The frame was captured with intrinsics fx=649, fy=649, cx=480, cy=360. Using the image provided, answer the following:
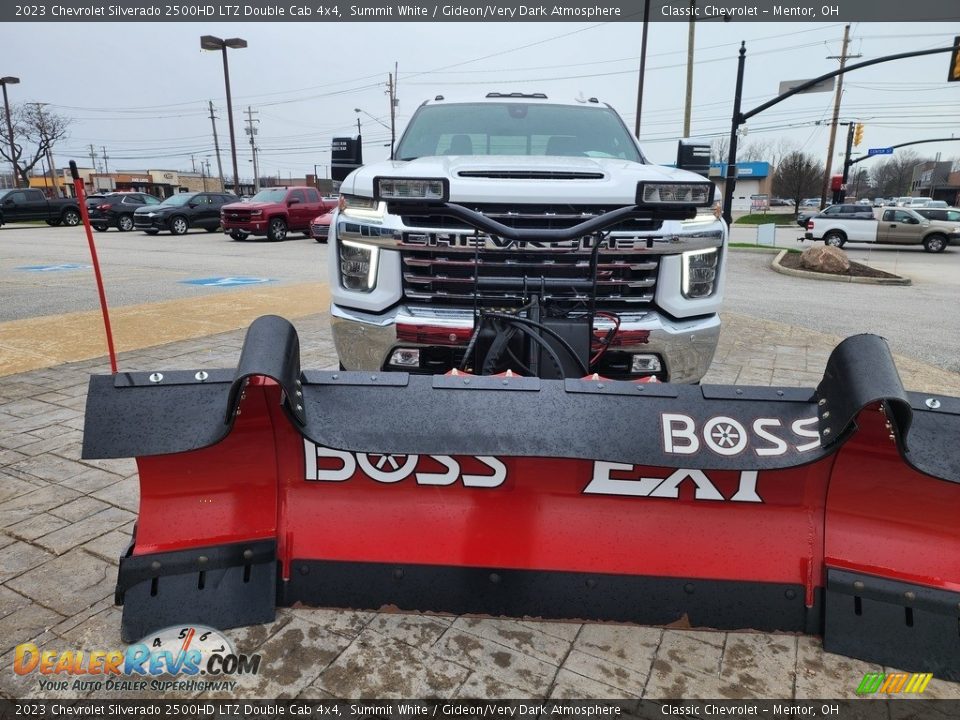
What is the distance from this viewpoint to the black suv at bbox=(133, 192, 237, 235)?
74.5 ft

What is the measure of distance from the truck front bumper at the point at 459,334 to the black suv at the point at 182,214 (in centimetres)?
2246

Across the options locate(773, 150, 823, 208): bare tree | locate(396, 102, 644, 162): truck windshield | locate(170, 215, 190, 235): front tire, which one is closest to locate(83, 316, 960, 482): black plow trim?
locate(396, 102, 644, 162): truck windshield

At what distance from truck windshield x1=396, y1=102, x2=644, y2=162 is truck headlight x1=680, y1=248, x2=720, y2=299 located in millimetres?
1270

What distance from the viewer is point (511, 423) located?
80.0 inches

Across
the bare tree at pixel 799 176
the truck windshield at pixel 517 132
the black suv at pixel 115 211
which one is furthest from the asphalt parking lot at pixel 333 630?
the bare tree at pixel 799 176

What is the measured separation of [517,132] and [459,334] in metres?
2.10

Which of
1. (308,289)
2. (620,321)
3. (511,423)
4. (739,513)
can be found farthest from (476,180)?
(308,289)

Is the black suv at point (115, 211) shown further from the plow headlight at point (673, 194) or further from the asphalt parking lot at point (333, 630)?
the plow headlight at point (673, 194)

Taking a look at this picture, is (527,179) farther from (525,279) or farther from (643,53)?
(643,53)

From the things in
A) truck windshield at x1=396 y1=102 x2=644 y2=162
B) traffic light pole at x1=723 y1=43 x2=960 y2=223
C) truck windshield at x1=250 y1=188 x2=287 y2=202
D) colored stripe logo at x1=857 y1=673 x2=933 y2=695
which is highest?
traffic light pole at x1=723 y1=43 x2=960 y2=223

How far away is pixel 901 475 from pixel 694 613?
827 millimetres

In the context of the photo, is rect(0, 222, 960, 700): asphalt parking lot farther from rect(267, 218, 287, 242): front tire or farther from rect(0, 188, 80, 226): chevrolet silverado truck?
rect(0, 188, 80, 226): chevrolet silverado truck

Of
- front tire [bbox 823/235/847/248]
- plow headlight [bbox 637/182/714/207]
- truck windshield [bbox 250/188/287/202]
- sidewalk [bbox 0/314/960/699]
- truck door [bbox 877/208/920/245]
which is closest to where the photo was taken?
sidewalk [bbox 0/314/960/699]

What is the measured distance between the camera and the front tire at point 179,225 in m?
→ 23.2
